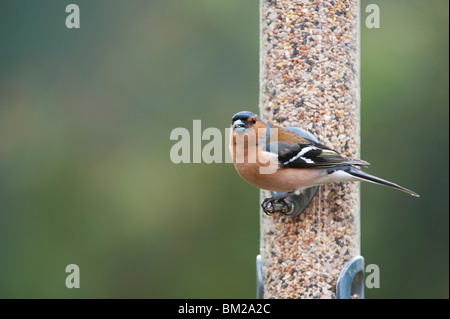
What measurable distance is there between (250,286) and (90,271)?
2.63 m

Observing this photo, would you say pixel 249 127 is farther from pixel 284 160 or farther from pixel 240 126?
pixel 284 160

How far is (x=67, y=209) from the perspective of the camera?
460 inches

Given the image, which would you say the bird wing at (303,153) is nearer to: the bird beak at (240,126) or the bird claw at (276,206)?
the bird beak at (240,126)

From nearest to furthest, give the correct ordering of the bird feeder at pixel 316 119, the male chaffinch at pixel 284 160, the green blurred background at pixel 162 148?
the male chaffinch at pixel 284 160 < the bird feeder at pixel 316 119 < the green blurred background at pixel 162 148

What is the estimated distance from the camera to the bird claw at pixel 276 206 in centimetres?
646

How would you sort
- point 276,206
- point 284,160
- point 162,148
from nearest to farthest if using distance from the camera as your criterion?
1. point 284,160
2. point 276,206
3. point 162,148

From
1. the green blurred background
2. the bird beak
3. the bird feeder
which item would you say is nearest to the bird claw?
the bird feeder

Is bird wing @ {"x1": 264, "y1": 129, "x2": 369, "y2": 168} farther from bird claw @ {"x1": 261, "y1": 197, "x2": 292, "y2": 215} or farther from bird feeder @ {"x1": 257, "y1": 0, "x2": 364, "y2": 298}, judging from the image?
bird claw @ {"x1": 261, "y1": 197, "x2": 292, "y2": 215}

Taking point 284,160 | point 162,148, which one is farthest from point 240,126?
point 162,148

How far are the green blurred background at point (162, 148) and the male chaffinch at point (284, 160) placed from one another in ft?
14.9

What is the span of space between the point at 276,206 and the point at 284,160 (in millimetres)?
485

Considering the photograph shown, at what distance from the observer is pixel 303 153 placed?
6258 mm

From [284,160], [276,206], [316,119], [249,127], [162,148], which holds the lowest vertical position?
[276,206]

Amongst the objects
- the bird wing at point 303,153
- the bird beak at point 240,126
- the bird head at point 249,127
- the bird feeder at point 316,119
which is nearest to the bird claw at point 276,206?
the bird feeder at point 316,119
